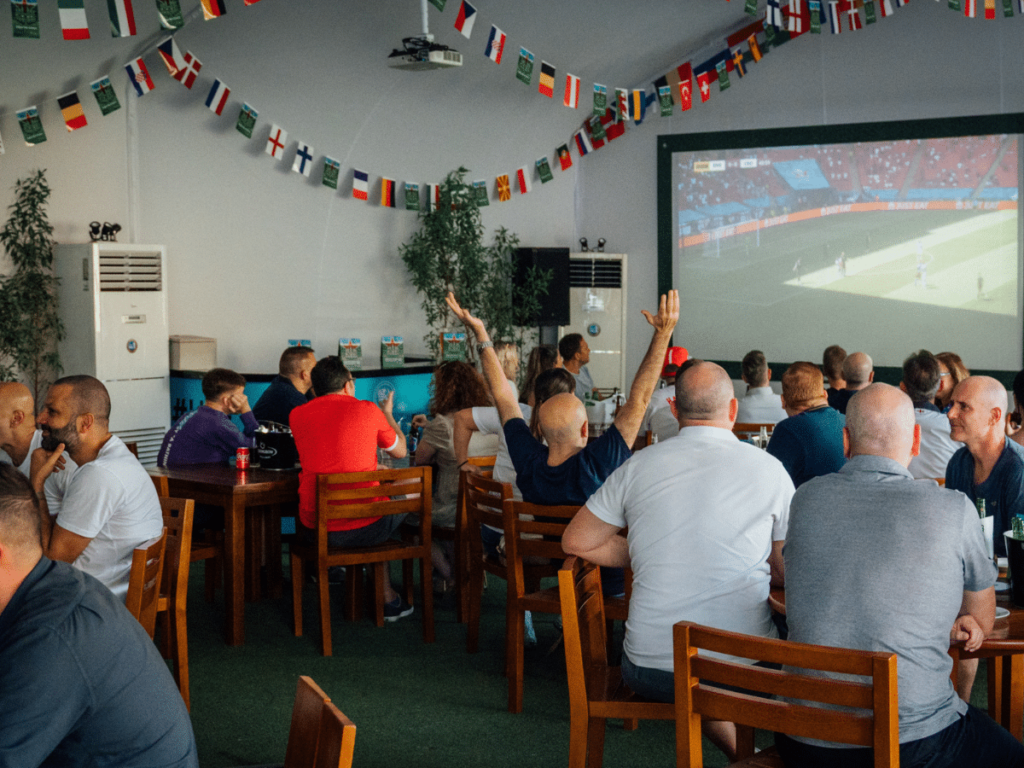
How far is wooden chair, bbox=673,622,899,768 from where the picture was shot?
6.20 feet

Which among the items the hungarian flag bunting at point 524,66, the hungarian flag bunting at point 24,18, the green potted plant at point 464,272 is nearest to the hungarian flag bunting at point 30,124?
the hungarian flag bunting at point 24,18

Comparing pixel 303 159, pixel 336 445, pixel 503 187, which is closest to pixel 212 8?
pixel 303 159

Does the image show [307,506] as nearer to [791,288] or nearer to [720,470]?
[720,470]

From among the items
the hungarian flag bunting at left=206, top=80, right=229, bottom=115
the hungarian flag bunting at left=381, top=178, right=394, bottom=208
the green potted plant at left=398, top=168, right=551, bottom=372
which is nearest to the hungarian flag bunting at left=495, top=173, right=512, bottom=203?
the green potted plant at left=398, top=168, right=551, bottom=372

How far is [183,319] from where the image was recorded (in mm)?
7637

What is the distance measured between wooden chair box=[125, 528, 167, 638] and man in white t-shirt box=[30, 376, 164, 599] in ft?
0.30

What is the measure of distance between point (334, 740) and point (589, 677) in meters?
1.44

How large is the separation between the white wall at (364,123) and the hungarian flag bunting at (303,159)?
0.11 meters

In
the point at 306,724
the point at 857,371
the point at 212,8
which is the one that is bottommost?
the point at 306,724

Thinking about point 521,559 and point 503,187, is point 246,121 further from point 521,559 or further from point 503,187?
point 521,559

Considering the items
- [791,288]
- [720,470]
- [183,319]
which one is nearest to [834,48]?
[791,288]

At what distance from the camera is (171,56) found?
7105 mm

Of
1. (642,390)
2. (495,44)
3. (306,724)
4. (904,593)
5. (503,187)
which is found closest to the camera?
(306,724)

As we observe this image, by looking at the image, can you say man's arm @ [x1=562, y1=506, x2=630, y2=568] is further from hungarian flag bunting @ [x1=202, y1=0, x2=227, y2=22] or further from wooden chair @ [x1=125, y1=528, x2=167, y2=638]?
hungarian flag bunting @ [x1=202, y1=0, x2=227, y2=22]
